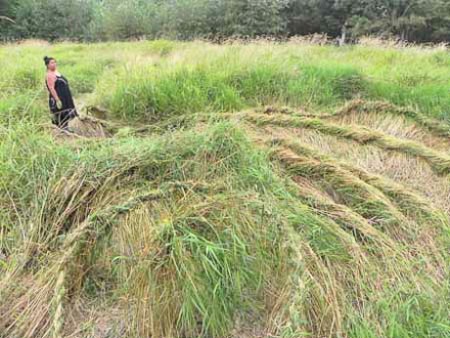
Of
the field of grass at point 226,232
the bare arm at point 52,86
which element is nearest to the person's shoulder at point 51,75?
the bare arm at point 52,86

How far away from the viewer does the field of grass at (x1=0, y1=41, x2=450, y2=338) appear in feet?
6.46

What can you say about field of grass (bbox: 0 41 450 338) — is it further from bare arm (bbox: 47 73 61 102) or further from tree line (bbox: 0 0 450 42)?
tree line (bbox: 0 0 450 42)

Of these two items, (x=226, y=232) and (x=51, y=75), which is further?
(x=51, y=75)

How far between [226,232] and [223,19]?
1972 centimetres

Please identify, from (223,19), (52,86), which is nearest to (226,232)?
(52,86)

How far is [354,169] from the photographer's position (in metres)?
3.11

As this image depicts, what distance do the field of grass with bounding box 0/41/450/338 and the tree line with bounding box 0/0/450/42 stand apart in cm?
1698

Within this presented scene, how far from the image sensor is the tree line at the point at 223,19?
63.7 ft

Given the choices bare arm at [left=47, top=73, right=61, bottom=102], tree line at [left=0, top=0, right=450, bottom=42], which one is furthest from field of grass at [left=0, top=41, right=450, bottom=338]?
tree line at [left=0, top=0, right=450, bottom=42]

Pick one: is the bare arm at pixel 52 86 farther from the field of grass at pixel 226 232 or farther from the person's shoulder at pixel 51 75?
the field of grass at pixel 226 232

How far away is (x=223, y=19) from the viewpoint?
2019 cm

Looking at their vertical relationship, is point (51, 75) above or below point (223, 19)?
above

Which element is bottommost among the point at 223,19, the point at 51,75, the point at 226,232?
the point at 223,19

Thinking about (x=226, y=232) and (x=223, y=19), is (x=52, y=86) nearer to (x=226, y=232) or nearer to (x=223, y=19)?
(x=226, y=232)
